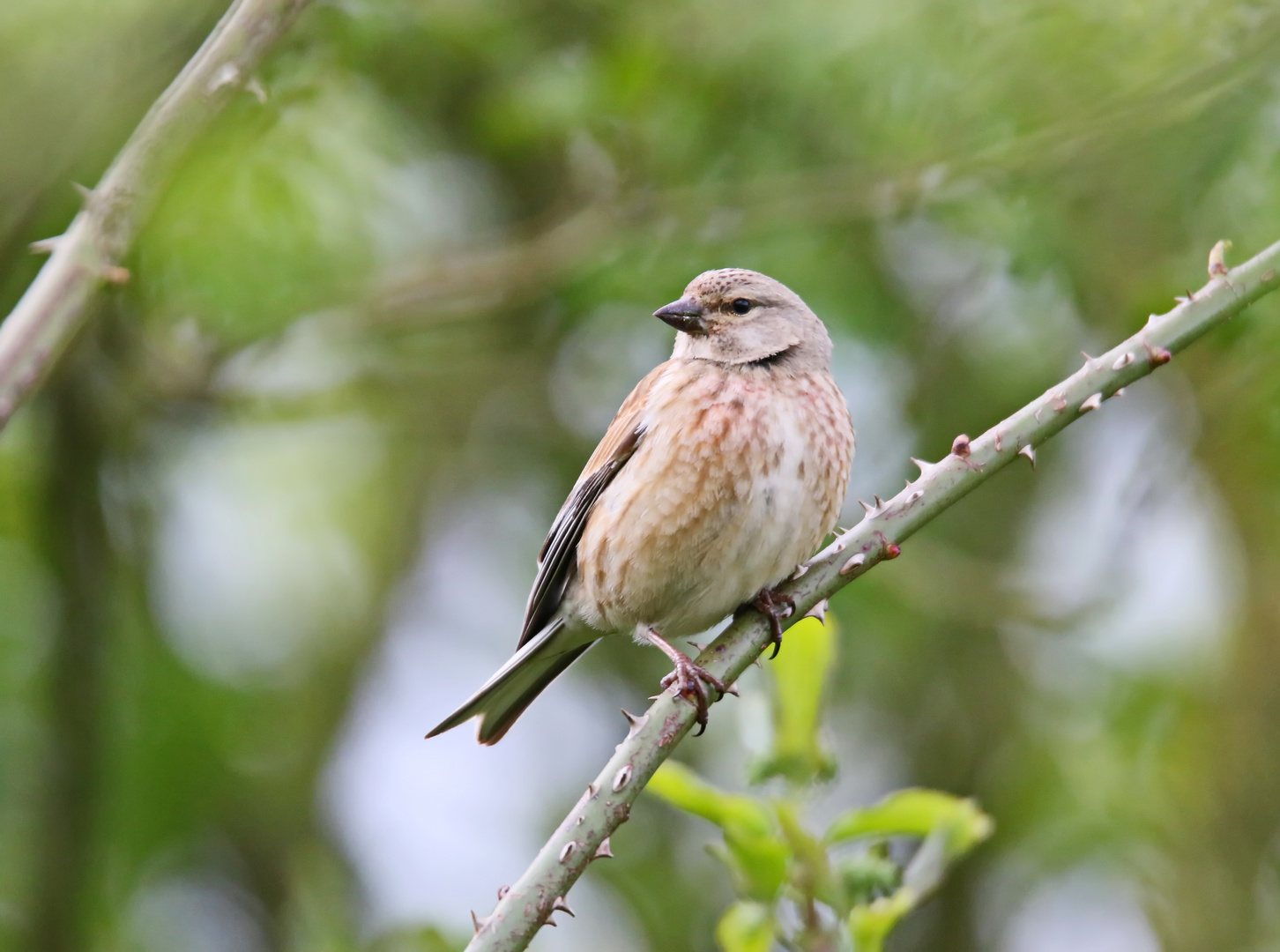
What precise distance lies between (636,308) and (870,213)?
1.17 meters

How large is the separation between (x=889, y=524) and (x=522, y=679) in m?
1.93

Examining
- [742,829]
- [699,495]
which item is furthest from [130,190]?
[699,495]

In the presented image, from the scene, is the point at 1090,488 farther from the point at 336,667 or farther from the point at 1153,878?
the point at 336,667

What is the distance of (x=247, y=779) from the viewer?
24.7 feet

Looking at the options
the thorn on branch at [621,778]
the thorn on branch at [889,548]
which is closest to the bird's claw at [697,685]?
the thorn on branch at [621,778]

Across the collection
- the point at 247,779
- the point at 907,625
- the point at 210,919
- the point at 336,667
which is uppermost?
the point at 907,625

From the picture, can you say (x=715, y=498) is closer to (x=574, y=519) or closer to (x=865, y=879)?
(x=574, y=519)

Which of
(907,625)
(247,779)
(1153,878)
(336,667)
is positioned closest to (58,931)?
(247,779)

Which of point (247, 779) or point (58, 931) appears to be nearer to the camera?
point (58, 931)

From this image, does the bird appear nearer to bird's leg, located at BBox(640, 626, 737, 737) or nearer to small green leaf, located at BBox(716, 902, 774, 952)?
bird's leg, located at BBox(640, 626, 737, 737)

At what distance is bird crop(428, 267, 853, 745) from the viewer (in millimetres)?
4305

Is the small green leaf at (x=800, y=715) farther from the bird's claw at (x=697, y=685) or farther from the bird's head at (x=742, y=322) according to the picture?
the bird's head at (x=742, y=322)

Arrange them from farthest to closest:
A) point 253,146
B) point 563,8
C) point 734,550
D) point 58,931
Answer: point 563,8 < point 58,931 < point 253,146 < point 734,550

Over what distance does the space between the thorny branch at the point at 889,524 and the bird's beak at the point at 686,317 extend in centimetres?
179
